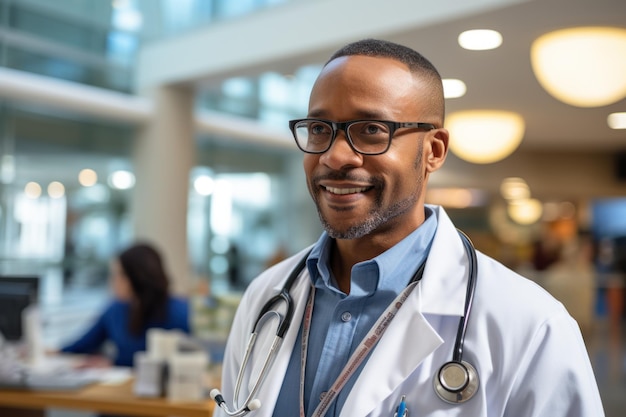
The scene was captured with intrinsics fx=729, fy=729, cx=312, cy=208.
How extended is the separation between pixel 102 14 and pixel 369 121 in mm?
7387

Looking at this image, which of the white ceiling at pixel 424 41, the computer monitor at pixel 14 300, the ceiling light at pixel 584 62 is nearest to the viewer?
the computer monitor at pixel 14 300

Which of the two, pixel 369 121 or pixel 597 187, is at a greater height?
pixel 597 187

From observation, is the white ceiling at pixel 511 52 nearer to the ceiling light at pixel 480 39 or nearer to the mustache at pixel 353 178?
the ceiling light at pixel 480 39

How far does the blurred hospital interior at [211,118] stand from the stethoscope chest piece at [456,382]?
241 cm

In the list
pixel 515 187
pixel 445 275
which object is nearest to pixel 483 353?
pixel 445 275

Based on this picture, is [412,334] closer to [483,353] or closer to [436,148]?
[483,353]

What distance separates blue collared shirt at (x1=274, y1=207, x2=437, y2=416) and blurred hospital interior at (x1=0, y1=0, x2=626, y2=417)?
2177mm

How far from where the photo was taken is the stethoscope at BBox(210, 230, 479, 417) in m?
1.22

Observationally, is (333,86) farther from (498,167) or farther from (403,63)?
(498,167)

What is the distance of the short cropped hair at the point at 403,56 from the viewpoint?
139 centimetres

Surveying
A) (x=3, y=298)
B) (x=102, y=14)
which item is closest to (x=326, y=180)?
(x=3, y=298)

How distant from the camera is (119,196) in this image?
332 inches

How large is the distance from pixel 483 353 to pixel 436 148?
16.4 inches

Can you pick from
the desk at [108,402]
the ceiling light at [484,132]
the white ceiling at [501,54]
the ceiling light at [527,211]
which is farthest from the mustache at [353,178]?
the ceiling light at [527,211]
